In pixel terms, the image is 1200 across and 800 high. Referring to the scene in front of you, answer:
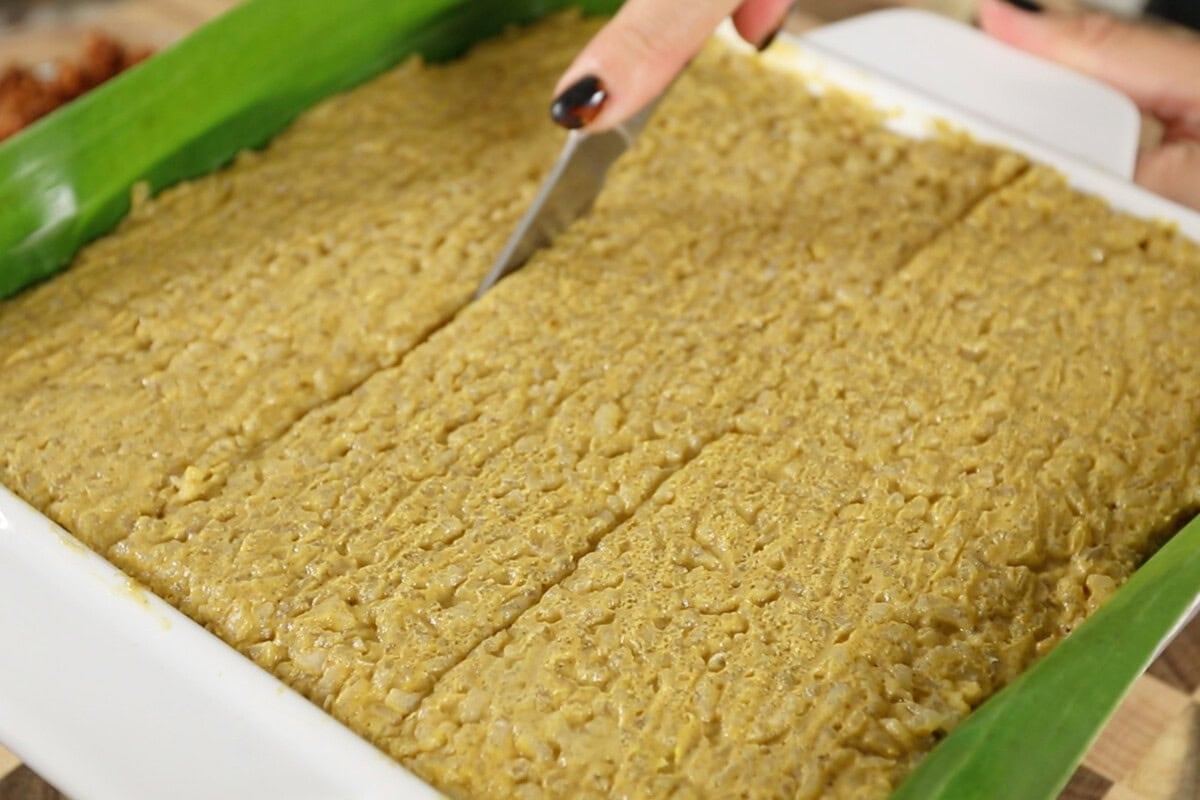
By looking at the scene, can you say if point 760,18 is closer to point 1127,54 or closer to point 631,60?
point 631,60

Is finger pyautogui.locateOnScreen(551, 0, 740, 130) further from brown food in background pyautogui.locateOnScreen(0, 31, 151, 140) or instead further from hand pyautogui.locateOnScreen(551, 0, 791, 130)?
brown food in background pyautogui.locateOnScreen(0, 31, 151, 140)

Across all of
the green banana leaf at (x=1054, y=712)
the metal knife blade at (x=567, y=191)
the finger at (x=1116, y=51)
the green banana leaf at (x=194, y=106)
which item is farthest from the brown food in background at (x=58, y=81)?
the green banana leaf at (x=1054, y=712)

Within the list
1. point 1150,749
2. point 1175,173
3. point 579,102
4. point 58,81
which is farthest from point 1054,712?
point 58,81

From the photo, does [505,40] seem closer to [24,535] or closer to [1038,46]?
[1038,46]

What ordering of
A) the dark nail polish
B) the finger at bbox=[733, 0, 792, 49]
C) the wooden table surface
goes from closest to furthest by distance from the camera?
the wooden table surface
the finger at bbox=[733, 0, 792, 49]
the dark nail polish

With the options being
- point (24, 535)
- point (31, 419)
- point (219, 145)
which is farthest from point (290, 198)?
point (24, 535)

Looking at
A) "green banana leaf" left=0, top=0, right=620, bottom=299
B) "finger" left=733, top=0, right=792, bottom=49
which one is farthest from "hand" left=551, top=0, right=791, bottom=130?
"green banana leaf" left=0, top=0, right=620, bottom=299
